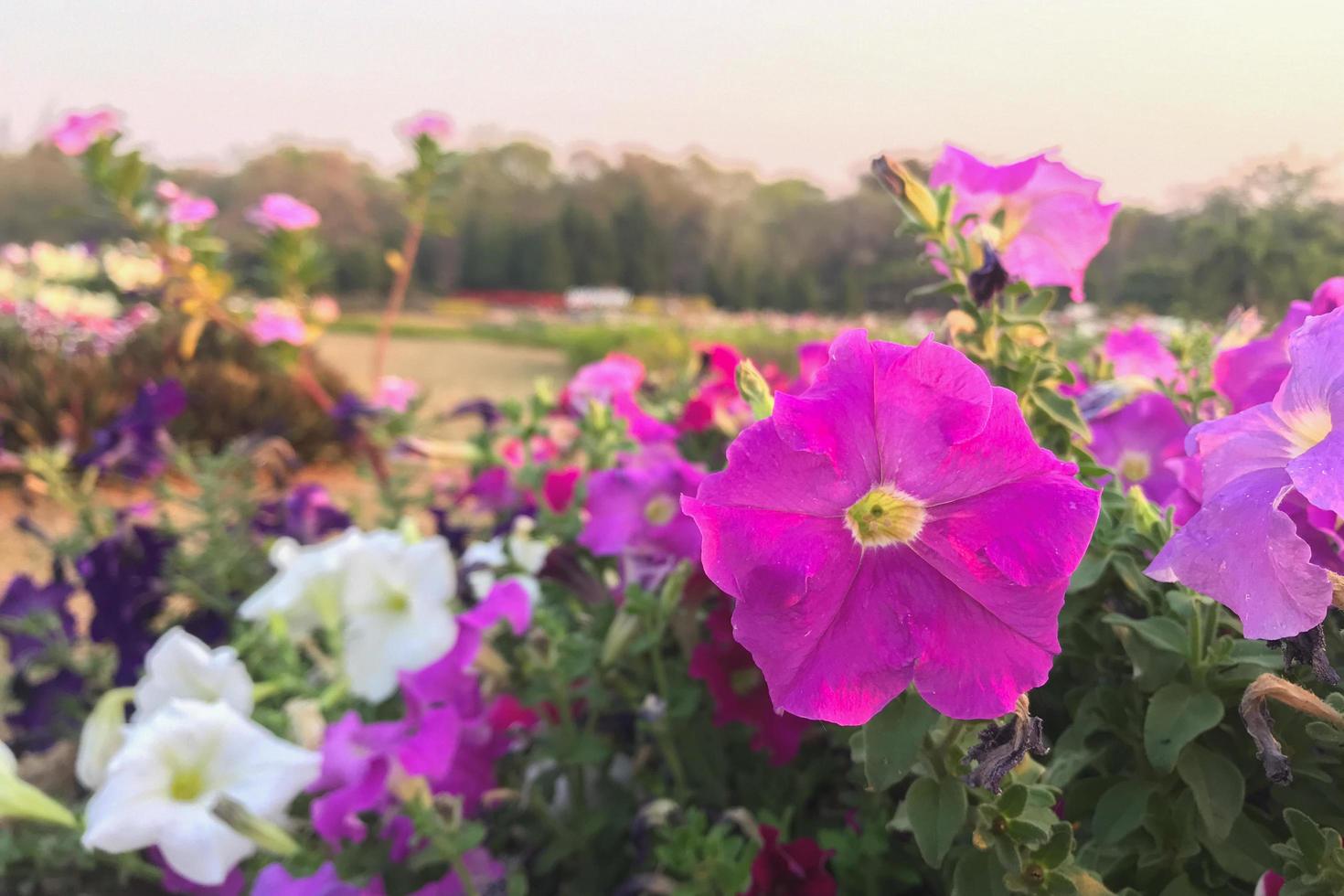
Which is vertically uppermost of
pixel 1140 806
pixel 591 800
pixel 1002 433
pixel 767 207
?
pixel 1002 433

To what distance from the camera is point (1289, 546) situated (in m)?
0.37

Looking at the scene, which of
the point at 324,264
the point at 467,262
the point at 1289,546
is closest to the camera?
the point at 1289,546

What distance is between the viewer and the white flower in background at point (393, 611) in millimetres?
936

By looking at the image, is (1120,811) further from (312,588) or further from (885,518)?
(312,588)

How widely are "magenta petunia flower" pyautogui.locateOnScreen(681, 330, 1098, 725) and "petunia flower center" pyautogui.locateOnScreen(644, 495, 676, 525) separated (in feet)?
1.37

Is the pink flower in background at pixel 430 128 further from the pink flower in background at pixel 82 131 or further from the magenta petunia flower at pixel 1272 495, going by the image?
the magenta petunia flower at pixel 1272 495

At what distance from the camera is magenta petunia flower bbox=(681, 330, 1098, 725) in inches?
14.8

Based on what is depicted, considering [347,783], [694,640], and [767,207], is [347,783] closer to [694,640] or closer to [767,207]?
[694,640]

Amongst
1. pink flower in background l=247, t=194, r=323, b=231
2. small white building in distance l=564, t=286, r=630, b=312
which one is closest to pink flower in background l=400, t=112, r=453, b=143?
pink flower in background l=247, t=194, r=323, b=231

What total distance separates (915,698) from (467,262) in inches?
839

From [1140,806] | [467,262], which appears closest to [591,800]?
[1140,806]

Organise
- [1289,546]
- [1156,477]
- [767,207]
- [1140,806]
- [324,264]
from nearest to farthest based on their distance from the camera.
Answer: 1. [1289,546]
2. [1140,806]
3. [1156,477]
4. [324,264]
5. [767,207]

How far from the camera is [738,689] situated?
2.47ft

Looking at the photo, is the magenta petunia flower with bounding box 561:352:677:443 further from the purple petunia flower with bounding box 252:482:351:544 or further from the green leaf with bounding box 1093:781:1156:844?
the green leaf with bounding box 1093:781:1156:844
